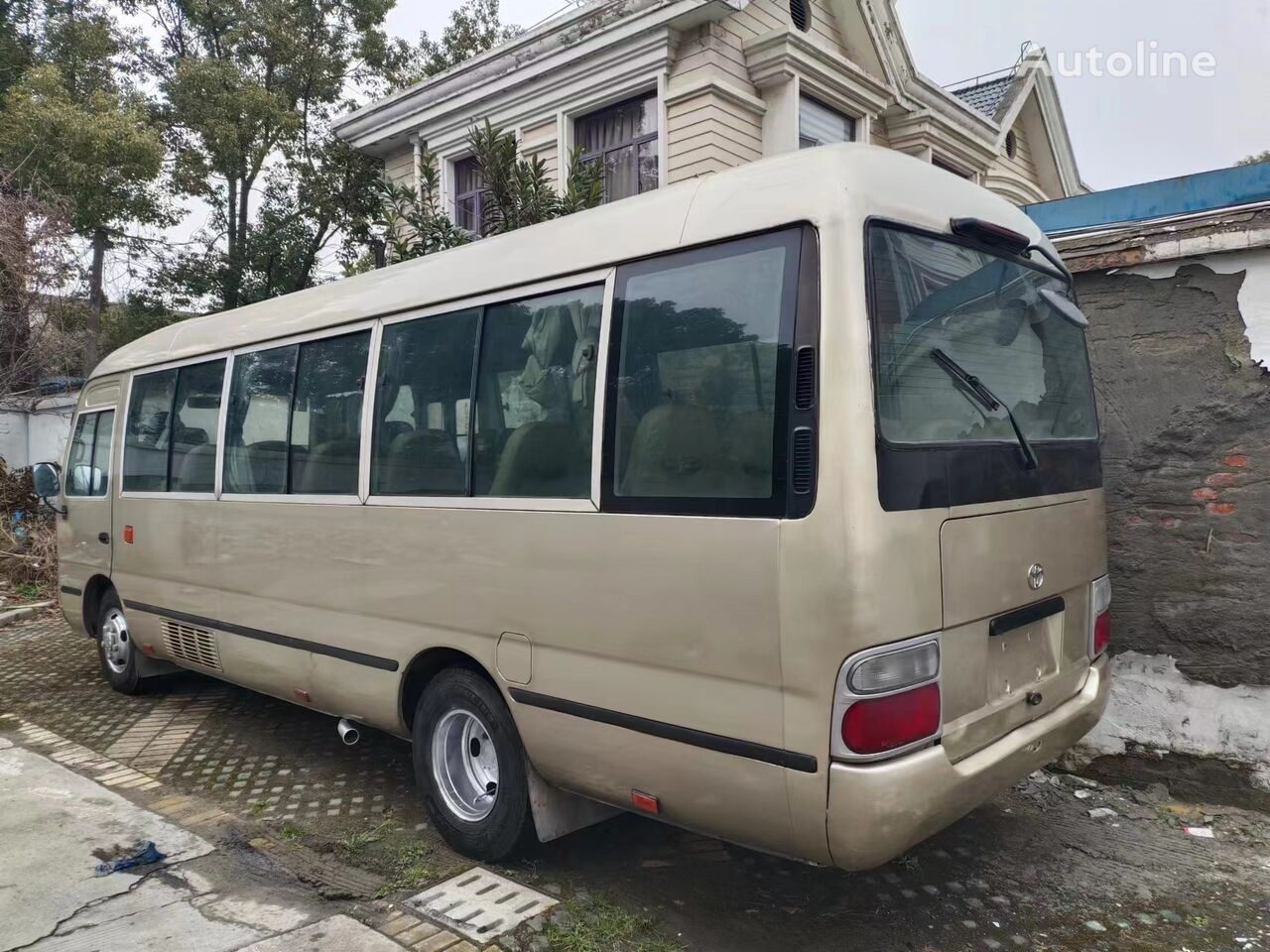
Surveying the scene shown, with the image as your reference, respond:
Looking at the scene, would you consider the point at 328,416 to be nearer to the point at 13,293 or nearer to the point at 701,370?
the point at 701,370

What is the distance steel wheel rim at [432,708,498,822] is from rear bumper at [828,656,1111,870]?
1.75 metres

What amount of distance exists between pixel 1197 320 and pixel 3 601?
38.7 feet

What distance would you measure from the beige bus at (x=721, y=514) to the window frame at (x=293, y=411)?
3 cm

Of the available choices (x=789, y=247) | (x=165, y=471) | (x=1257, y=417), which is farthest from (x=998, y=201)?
(x=165, y=471)

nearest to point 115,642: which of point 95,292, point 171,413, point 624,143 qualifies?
point 171,413

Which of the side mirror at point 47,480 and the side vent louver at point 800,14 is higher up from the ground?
the side vent louver at point 800,14

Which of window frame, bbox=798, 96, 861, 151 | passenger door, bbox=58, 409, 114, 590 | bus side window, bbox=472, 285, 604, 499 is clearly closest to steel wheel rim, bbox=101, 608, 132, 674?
passenger door, bbox=58, 409, 114, 590

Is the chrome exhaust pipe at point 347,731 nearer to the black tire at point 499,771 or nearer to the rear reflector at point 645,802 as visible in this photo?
the black tire at point 499,771

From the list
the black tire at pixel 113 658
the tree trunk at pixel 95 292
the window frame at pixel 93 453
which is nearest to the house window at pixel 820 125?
the window frame at pixel 93 453

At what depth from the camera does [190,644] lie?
552cm

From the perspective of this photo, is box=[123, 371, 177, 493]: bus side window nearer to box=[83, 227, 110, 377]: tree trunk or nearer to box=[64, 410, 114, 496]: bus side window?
box=[64, 410, 114, 496]: bus side window

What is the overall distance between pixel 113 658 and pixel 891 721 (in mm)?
6027

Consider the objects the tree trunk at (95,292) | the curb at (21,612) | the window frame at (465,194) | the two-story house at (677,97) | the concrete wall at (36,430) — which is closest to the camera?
the curb at (21,612)

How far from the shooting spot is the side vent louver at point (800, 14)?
37.9 ft
